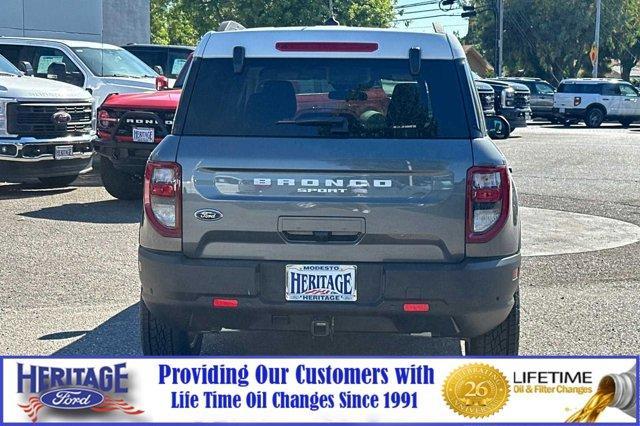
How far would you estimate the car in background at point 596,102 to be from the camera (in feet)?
119

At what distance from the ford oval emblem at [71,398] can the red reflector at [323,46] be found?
1.91 metres

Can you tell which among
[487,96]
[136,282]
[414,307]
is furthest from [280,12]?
[414,307]

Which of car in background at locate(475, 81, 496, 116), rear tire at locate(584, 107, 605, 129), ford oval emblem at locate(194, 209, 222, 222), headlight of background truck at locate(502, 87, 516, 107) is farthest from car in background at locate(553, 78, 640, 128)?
ford oval emblem at locate(194, 209, 222, 222)

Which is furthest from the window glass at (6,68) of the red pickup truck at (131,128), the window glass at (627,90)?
the window glass at (627,90)

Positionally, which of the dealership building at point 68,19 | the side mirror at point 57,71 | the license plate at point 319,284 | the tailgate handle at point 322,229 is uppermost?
the dealership building at point 68,19

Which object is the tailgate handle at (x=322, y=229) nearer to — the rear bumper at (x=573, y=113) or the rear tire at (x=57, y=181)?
the rear tire at (x=57, y=181)

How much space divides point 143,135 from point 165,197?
6.93 meters

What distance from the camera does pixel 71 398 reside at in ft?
14.9

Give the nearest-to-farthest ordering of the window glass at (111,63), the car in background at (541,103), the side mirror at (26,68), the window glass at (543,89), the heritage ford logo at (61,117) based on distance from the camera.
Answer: the heritage ford logo at (61,117) < the side mirror at (26,68) < the window glass at (111,63) < the car in background at (541,103) < the window glass at (543,89)

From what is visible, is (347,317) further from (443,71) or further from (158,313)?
(443,71)

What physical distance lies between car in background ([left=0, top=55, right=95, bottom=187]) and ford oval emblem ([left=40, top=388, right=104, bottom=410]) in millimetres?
8321

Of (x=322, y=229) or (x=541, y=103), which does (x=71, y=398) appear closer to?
(x=322, y=229)

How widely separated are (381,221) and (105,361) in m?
1.41

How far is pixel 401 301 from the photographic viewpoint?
4836 mm
